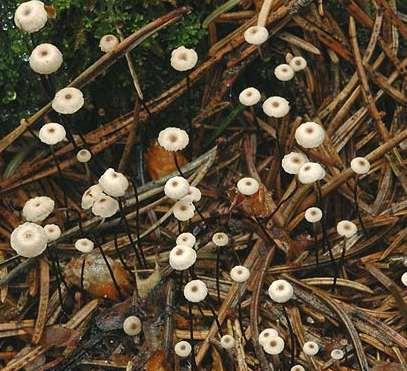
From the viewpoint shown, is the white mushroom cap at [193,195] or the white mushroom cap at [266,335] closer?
the white mushroom cap at [266,335]

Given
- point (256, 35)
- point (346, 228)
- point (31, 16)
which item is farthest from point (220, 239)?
point (31, 16)

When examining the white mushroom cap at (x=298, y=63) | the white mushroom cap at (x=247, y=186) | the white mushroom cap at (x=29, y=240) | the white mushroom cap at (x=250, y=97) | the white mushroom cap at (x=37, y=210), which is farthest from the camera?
the white mushroom cap at (x=298, y=63)

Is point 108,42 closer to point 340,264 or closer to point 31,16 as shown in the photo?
point 31,16

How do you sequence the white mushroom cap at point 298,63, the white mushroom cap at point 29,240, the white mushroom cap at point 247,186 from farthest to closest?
1. the white mushroom cap at point 298,63
2. the white mushroom cap at point 247,186
3. the white mushroom cap at point 29,240

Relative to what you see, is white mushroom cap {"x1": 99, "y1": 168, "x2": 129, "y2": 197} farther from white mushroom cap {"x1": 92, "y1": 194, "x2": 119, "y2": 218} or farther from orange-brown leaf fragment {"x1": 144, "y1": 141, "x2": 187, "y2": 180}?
orange-brown leaf fragment {"x1": 144, "y1": 141, "x2": 187, "y2": 180}

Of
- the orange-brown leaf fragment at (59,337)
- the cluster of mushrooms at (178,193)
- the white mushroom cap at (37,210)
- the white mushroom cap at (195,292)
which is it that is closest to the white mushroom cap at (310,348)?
the cluster of mushrooms at (178,193)

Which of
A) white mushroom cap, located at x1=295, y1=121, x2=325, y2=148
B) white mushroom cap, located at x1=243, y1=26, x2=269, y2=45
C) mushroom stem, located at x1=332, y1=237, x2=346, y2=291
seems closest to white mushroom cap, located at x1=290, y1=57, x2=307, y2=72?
white mushroom cap, located at x1=243, y1=26, x2=269, y2=45

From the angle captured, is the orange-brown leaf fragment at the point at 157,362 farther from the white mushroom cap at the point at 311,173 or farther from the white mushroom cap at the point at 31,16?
the white mushroom cap at the point at 31,16
